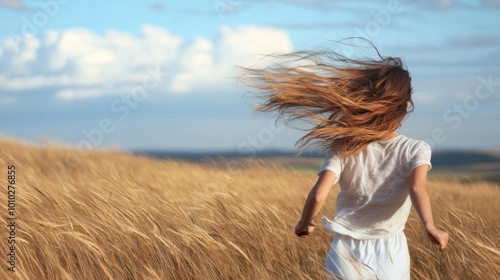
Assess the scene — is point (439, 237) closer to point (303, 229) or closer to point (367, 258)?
point (367, 258)

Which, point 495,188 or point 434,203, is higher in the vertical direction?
point 434,203

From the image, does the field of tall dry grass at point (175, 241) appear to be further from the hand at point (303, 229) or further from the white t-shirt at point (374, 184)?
the white t-shirt at point (374, 184)

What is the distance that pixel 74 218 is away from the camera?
4.38 m

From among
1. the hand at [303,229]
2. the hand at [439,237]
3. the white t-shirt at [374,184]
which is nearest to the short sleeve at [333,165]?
Answer: the white t-shirt at [374,184]

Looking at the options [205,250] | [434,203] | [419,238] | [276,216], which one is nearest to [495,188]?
[434,203]

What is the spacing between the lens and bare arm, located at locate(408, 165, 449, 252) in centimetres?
310

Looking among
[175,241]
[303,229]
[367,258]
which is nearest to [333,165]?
[303,229]

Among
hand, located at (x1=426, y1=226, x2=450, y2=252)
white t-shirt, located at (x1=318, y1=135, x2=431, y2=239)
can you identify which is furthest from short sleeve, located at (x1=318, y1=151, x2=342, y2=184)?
hand, located at (x1=426, y1=226, x2=450, y2=252)

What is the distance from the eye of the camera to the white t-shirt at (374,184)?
10.9 feet

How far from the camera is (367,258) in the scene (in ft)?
11.0

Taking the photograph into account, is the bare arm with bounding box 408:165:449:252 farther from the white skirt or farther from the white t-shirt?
the white skirt

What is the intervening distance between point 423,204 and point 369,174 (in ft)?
0.99

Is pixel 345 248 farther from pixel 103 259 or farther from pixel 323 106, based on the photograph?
pixel 103 259

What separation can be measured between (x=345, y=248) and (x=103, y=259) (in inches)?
57.9
